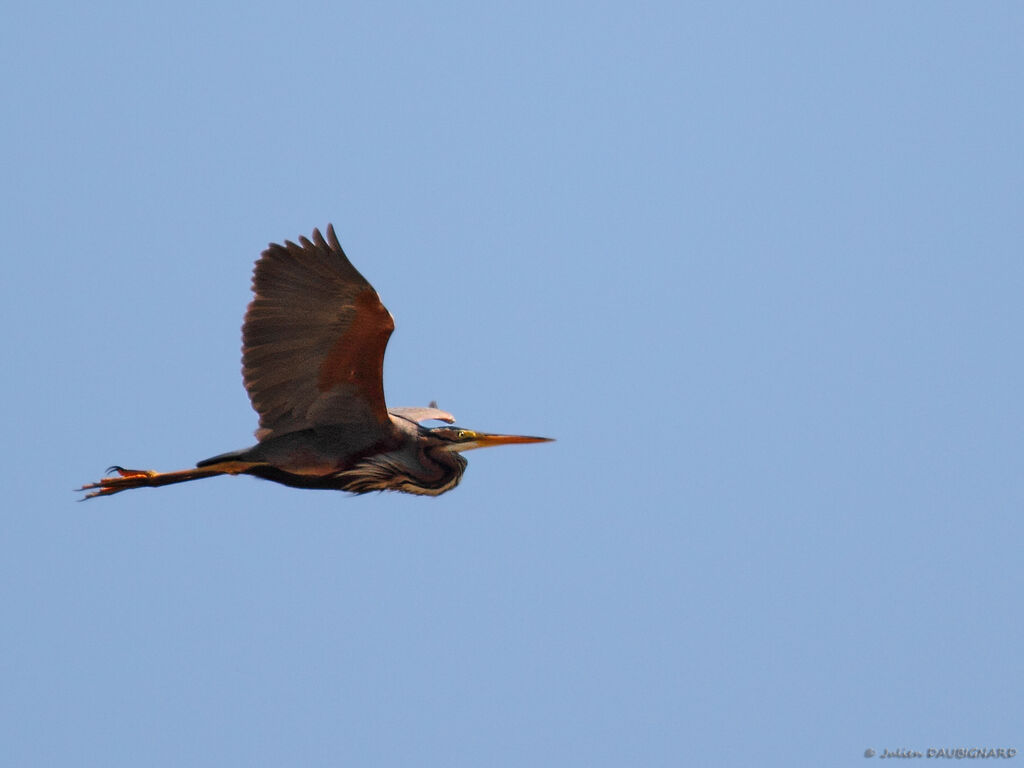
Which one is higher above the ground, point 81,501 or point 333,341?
point 333,341

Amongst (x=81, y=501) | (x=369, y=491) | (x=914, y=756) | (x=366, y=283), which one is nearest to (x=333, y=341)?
(x=366, y=283)

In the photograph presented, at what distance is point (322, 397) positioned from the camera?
13.6 m

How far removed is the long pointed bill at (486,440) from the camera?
14.3 metres

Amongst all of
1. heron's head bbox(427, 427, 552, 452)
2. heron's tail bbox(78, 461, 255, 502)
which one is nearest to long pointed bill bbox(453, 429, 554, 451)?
heron's head bbox(427, 427, 552, 452)

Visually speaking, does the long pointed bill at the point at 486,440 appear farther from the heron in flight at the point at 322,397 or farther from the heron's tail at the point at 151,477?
the heron's tail at the point at 151,477

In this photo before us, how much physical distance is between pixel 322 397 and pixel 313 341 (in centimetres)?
55

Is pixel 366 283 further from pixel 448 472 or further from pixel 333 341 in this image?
pixel 448 472

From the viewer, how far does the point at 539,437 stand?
14.3m

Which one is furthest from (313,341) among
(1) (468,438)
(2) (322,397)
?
(1) (468,438)

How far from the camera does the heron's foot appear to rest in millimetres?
13594

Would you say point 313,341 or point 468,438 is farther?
point 468,438

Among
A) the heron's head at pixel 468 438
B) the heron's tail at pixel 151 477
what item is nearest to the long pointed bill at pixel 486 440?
the heron's head at pixel 468 438

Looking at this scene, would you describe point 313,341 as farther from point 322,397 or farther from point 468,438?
point 468,438

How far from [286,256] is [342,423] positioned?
1546 millimetres
